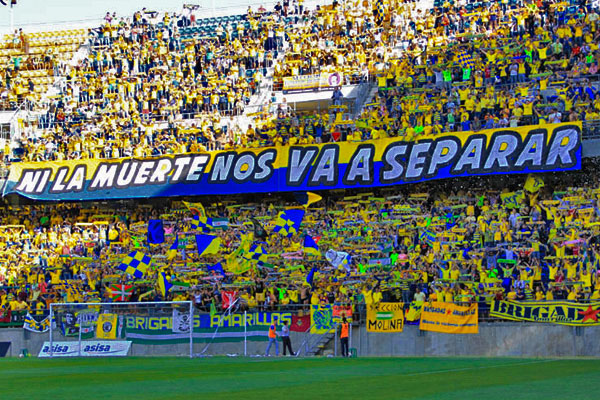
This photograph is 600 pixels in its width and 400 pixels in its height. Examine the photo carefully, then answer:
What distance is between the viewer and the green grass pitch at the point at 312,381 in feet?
52.2

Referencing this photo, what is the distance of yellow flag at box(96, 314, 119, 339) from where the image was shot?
3494 cm

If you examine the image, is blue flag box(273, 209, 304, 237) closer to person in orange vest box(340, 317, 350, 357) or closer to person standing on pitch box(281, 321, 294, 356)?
person standing on pitch box(281, 321, 294, 356)

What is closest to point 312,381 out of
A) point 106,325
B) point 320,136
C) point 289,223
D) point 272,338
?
point 272,338

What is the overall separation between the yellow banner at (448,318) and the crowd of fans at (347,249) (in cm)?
61

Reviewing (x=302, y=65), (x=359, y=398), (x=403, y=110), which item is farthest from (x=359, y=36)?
(x=359, y=398)

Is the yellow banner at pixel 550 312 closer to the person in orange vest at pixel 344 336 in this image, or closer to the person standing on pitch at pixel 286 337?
the person in orange vest at pixel 344 336

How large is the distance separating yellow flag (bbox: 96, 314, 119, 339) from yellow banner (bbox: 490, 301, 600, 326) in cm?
1263

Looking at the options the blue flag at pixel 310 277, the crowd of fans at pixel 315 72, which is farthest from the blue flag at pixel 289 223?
the crowd of fans at pixel 315 72

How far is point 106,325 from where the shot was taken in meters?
35.1

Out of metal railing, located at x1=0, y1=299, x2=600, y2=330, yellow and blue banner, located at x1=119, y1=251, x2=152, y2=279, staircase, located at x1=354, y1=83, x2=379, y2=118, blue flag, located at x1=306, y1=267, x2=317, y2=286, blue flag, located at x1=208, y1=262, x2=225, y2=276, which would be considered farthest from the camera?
staircase, located at x1=354, y1=83, x2=379, y2=118

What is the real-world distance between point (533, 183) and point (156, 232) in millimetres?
15213

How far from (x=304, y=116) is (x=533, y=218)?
1236cm

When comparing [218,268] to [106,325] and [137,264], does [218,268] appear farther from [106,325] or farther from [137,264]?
[106,325]

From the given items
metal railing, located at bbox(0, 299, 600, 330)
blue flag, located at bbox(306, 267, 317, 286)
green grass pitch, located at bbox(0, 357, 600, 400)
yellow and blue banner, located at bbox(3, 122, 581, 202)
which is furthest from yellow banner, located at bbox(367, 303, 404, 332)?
yellow and blue banner, located at bbox(3, 122, 581, 202)
